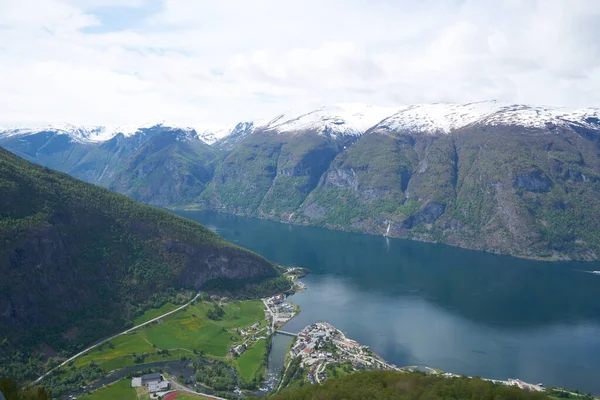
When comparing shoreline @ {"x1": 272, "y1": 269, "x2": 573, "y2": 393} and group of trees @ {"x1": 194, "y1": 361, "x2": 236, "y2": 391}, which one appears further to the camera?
group of trees @ {"x1": 194, "y1": 361, "x2": 236, "y2": 391}

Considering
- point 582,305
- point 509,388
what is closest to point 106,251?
point 509,388

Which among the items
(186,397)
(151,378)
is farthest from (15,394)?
(151,378)

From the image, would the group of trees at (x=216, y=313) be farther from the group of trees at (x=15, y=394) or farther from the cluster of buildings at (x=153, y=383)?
the group of trees at (x=15, y=394)

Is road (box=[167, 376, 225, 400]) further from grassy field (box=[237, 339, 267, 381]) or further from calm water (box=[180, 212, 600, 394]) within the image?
calm water (box=[180, 212, 600, 394])

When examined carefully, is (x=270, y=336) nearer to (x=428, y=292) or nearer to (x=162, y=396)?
(x=162, y=396)

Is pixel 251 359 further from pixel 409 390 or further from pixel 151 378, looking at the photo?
pixel 409 390

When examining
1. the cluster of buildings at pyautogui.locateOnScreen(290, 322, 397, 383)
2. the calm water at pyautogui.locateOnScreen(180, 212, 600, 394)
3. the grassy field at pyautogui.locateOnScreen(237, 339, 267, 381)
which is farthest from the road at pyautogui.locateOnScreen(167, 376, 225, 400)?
the calm water at pyautogui.locateOnScreen(180, 212, 600, 394)

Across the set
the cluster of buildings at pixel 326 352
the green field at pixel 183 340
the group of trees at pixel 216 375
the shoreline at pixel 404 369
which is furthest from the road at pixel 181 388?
the cluster of buildings at pixel 326 352
